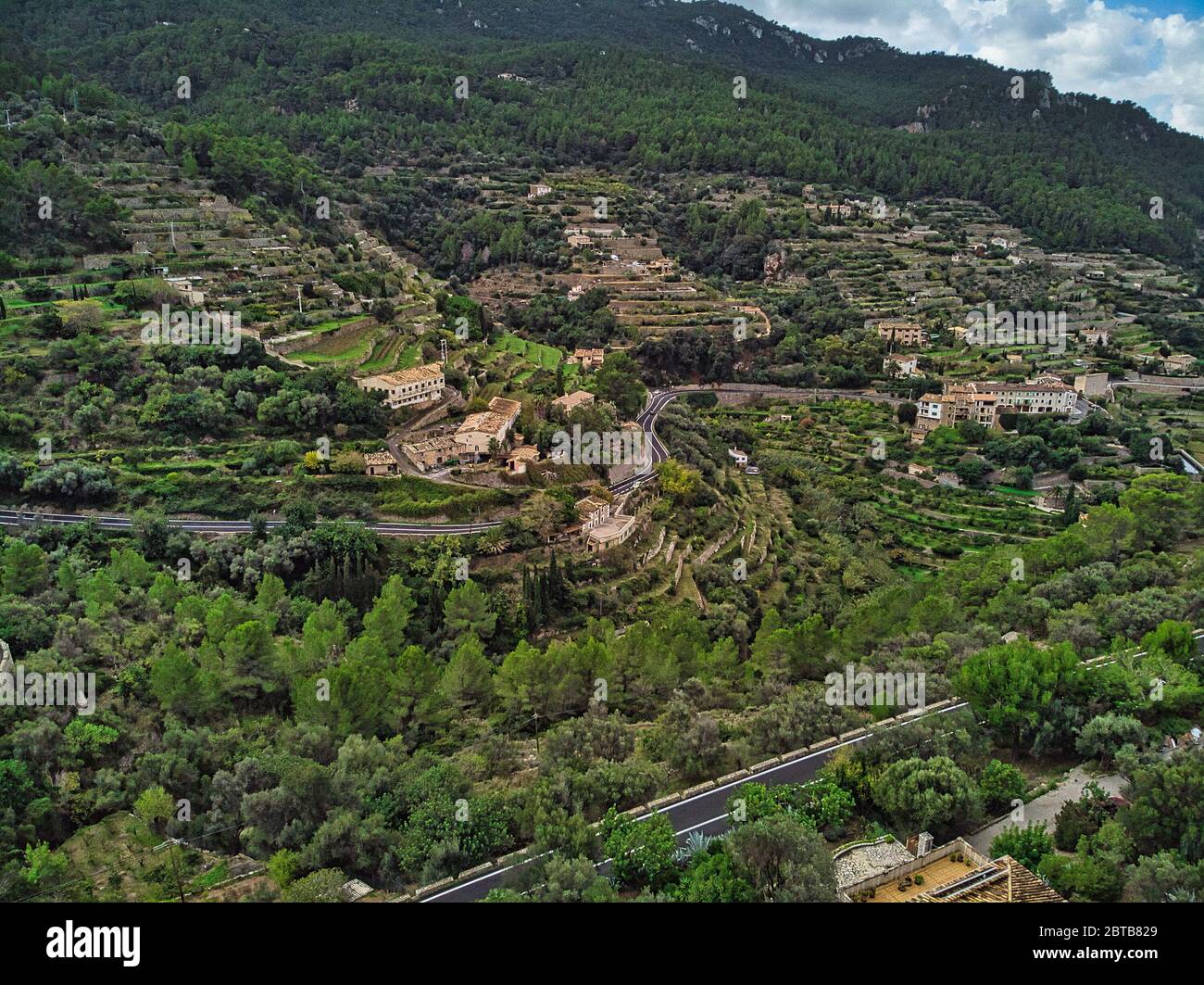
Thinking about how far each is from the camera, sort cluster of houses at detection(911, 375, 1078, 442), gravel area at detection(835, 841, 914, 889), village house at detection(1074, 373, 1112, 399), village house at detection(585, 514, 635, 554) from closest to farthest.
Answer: gravel area at detection(835, 841, 914, 889)
village house at detection(585, 514, 635, 554)
cluster of houses at detection(911, 375, 1078, 442)
village house at detection(1074, 373, 1112, 399)

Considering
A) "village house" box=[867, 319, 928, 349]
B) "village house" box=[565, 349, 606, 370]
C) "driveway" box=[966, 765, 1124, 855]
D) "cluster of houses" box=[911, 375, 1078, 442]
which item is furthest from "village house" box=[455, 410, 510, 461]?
"village house" box=[867, 319, 928, 349]

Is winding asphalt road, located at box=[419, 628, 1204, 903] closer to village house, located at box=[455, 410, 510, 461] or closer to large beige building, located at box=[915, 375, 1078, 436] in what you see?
village house, located at box=[455, 410, 510, 461]

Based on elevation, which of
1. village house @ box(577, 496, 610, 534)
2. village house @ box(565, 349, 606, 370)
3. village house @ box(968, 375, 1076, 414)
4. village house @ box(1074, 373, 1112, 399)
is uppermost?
village house @ box(565, 349, 606, 370)

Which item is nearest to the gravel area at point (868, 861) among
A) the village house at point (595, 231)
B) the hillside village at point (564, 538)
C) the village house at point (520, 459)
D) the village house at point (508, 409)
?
the hillside village at point (564, 538)

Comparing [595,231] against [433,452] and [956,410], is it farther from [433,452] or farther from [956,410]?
[433,452]

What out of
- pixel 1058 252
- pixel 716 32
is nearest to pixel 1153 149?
pixel 1058 252

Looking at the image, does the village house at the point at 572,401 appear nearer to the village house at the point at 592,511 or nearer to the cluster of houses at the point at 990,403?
the village house at the point at 592,511
